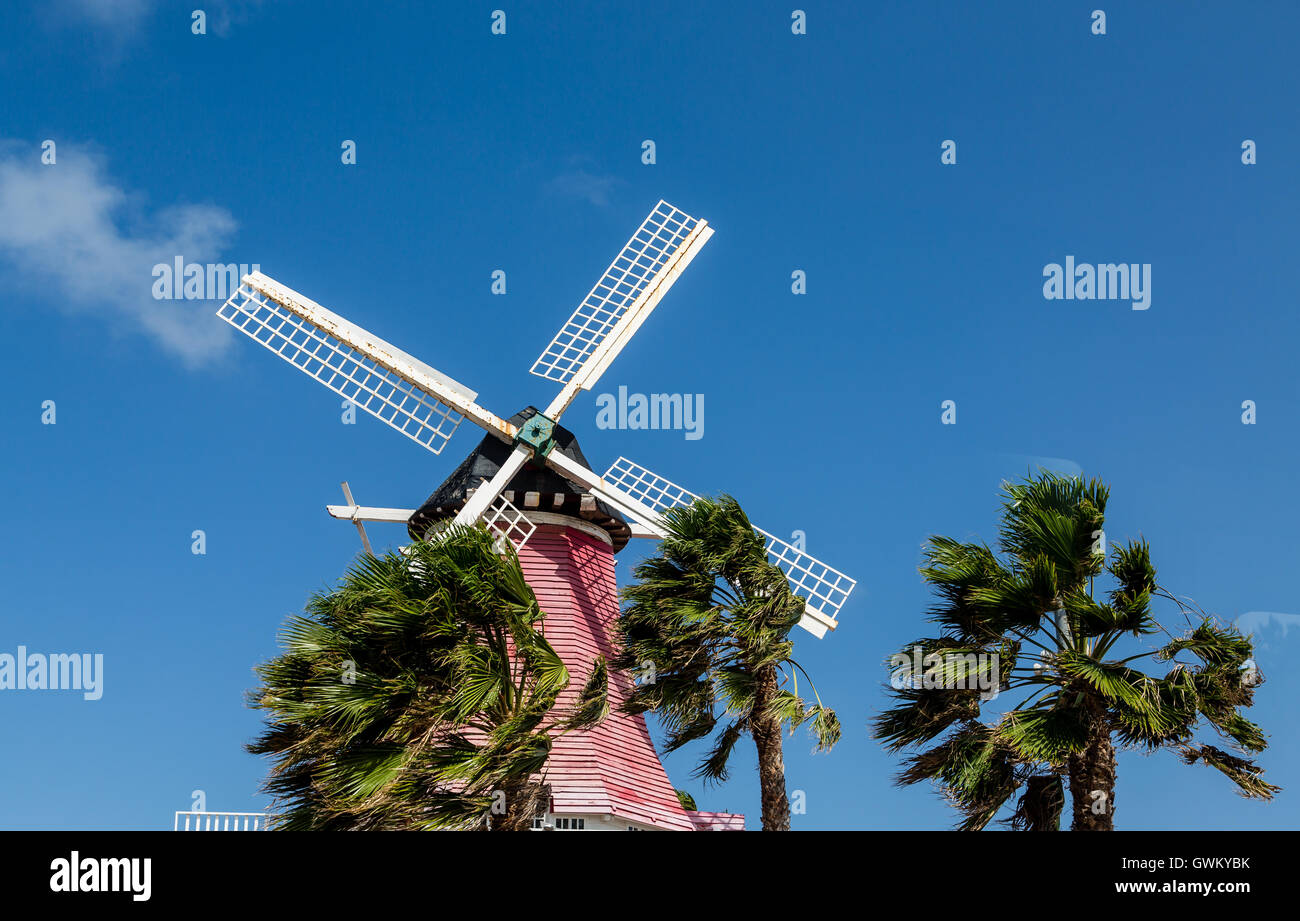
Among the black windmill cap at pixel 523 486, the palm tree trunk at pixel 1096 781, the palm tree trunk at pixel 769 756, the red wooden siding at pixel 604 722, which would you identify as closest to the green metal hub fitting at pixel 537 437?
the black windmill cap at pixel 523 486

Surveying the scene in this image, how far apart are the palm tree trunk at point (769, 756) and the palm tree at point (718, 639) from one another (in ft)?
0.04

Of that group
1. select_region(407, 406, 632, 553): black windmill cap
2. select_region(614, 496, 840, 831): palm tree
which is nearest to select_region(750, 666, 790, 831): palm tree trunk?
select_region(614, 496, 840, 831): palm tree

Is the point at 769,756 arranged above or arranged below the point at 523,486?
below

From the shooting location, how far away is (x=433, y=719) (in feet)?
55.6

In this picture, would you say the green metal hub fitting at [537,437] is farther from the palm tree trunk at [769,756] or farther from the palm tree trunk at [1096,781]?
the palm tree trunk at [1096,781]

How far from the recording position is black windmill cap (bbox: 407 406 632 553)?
75.0ft

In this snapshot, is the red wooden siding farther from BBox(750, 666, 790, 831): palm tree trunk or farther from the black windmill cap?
BBox(750, 666, 790, 831): palm tree trunk

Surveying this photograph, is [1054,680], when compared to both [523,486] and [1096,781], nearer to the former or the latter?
[1096,781]

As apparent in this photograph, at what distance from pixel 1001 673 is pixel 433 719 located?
23.3ft

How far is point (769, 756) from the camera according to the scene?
59.5ft

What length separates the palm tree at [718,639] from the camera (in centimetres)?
1819

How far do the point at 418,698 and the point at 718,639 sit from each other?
423 centimetres

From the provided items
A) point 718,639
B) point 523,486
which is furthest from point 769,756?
point 523,486
